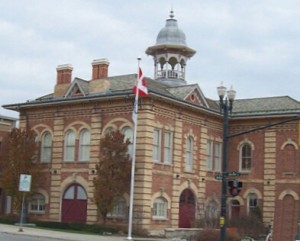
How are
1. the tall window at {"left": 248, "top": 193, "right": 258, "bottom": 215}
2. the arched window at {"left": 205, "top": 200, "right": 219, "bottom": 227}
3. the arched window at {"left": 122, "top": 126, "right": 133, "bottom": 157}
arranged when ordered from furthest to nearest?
the tall window at {"left": 248, "top": 193, "right": 258, "bottom": 215}, the arched window at {"left": 205, "top": 200, "right": 219, "bottom": 227}, the arched window at {"left": 122, "top": 126, "right": 133, "bottom": 157}

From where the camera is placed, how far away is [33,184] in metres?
46.6

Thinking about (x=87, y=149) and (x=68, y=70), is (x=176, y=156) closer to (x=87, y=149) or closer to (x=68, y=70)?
(x=87, y=149)

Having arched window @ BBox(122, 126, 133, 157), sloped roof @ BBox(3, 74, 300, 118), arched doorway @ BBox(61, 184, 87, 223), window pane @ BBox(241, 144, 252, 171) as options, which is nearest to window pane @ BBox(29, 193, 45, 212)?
arched doorway @ BBox(61, 184, 87, 223)

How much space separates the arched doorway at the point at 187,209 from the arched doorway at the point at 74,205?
21.6 ft

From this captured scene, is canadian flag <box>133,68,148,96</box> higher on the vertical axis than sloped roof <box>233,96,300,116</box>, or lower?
lower

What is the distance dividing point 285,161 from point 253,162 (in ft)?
8.42

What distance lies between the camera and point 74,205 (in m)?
45.5

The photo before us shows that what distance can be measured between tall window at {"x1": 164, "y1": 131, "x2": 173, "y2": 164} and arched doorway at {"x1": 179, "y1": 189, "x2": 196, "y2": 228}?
2.89 m

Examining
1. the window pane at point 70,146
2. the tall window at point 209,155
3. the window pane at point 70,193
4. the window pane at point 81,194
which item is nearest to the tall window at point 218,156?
the tall window at point 209,155

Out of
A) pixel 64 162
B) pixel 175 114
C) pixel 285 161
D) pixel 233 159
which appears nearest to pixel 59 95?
pixel 64 162

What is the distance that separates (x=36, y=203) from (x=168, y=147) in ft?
35.0

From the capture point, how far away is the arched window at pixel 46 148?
47.9 metres

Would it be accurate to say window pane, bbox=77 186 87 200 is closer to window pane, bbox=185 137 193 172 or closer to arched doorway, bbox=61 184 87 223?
arched doorway, bbox=61 184 87 223

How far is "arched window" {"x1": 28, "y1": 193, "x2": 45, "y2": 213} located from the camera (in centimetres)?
4744
